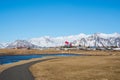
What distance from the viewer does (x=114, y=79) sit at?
29.2 m

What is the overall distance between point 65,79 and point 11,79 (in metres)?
7.45

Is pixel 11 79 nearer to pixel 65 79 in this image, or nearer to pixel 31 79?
pixel 31 79

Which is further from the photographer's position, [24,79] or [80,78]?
[80,78]

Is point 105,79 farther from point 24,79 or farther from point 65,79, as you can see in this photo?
point 24,79

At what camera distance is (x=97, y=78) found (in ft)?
99.7

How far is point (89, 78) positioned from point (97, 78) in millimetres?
1130

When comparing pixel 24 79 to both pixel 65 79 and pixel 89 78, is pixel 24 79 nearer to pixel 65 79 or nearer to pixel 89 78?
pixel 65 79

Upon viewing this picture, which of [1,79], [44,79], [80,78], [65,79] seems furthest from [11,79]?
[80,78]

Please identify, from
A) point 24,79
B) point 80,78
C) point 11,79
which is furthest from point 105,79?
point 11,79

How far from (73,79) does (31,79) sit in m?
5.85

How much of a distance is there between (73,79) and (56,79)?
2406 mm

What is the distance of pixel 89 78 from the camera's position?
30.6 metres

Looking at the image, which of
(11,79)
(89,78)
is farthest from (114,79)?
(11,79)

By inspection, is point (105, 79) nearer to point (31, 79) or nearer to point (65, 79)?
point (65, 79)
